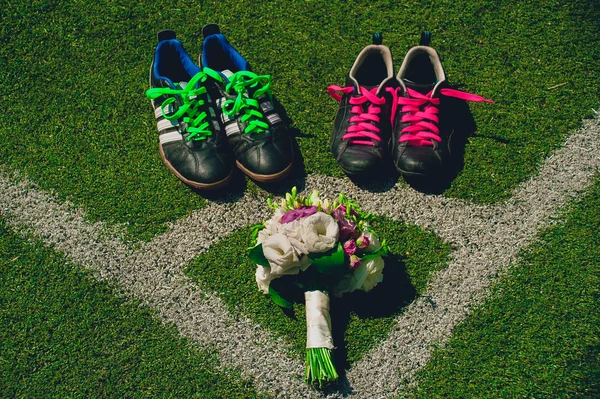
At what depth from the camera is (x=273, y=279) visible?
2945 mm

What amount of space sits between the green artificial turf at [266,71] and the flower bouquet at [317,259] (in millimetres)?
702

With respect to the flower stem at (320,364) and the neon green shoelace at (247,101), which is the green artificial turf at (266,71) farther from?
the flower stem at (320,364)

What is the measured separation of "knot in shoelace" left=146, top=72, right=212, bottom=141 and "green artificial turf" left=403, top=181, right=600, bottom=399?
1953mm

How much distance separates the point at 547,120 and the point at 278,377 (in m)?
2.38

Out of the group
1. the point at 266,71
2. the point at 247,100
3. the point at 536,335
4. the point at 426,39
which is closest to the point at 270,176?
the point at 247,100

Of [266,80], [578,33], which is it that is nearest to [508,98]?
[578,33]

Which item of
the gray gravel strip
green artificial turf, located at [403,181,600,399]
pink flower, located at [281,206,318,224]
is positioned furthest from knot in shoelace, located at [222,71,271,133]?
green artificial turf, located at [403,181,600,399]

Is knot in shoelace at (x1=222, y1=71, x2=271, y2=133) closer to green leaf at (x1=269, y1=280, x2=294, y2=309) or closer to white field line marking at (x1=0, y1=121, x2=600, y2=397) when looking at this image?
white field line marking at (x1=0, y1=121, x2=600, y2=397)

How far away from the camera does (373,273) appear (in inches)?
111

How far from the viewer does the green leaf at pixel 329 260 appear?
2.53 meters

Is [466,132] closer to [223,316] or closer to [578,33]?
[578,33]

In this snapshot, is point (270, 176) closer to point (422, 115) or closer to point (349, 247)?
point (349, 247)

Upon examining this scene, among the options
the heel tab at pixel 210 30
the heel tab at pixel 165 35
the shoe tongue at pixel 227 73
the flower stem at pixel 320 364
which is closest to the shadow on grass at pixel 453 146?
the flower stem at pixel 320 364

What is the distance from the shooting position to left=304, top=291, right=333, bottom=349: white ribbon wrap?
2.83 metres
